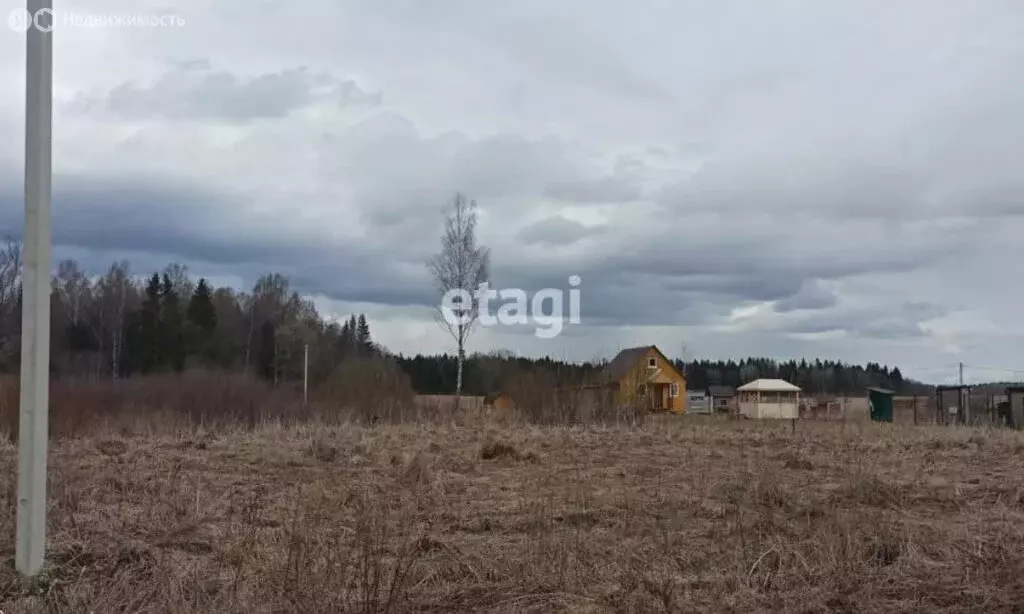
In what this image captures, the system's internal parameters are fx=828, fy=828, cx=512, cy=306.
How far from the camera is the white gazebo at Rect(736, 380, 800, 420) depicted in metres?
42.6

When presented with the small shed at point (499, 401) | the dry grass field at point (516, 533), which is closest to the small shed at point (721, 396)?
the small shed at point (499, 401)

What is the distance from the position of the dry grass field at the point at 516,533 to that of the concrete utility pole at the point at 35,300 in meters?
0.36

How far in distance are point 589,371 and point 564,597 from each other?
63.1 ft

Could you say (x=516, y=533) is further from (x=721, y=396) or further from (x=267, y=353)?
(x=721, y=396)

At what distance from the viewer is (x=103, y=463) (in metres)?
10.7

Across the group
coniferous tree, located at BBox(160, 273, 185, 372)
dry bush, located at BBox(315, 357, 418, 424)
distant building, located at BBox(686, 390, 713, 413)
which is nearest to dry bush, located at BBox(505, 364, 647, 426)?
dry bush, located at BBox(315, 357, 418, 424)

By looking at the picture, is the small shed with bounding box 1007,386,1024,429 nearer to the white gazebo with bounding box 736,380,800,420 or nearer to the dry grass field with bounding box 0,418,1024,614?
the dry grass field with bounding box 0,418,1024,614

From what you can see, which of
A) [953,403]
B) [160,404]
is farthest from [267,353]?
[953,403]

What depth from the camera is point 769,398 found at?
44.9 meters

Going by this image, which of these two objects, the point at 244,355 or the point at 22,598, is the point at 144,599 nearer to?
the point at 22,598

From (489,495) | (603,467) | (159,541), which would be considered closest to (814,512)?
(489,495)

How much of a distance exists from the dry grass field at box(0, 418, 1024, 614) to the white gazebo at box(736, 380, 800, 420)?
30914mm

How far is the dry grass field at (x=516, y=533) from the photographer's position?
15.5 ft

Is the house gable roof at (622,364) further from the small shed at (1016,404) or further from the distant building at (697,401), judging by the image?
the distant building at (697,401)
